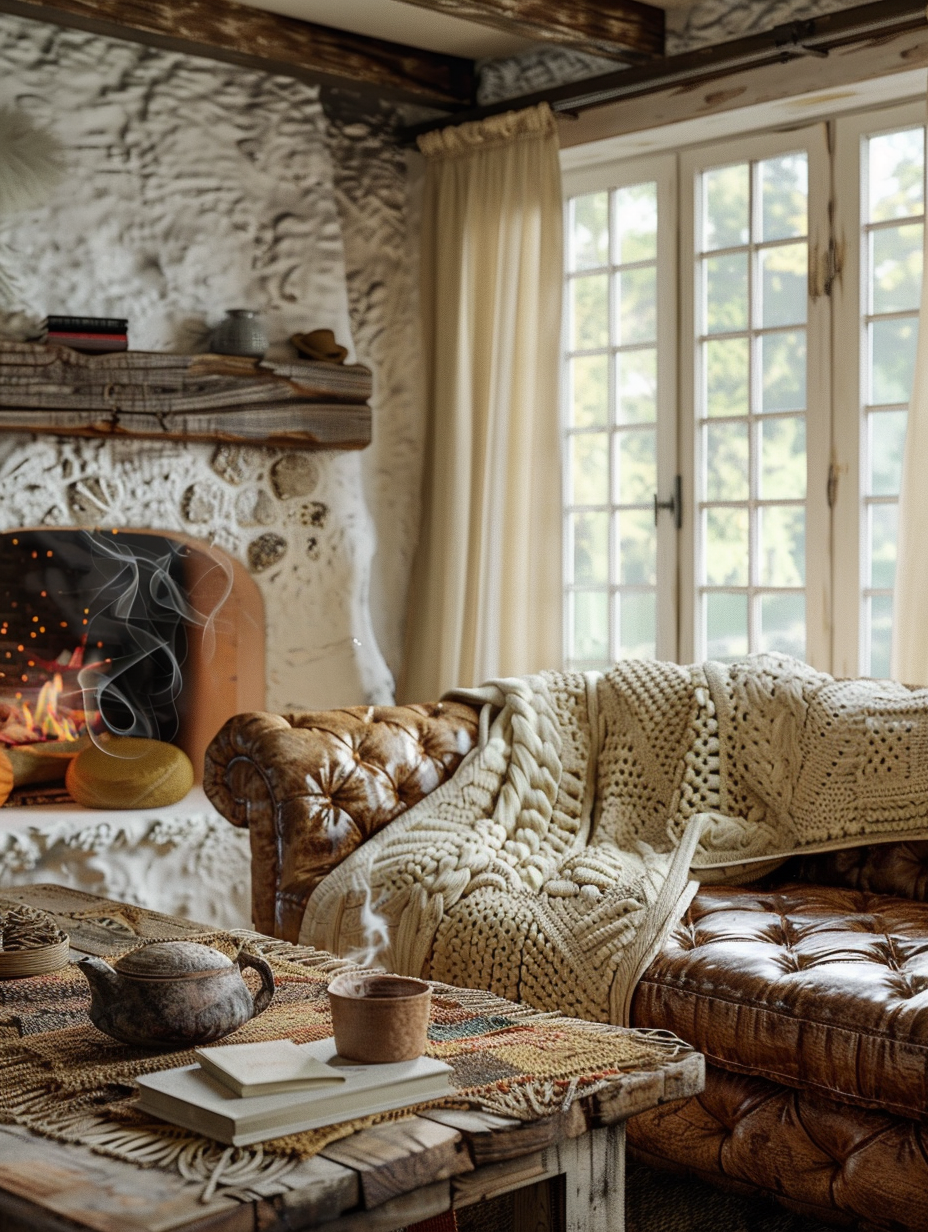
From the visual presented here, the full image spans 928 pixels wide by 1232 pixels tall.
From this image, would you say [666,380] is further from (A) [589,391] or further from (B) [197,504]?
(B) [197,504]

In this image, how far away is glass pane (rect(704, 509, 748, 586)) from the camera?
4.09m

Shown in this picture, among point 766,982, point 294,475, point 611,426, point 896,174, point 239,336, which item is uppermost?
point 896,174

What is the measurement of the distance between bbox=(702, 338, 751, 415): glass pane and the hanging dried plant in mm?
1865

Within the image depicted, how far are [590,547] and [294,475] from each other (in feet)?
3.04

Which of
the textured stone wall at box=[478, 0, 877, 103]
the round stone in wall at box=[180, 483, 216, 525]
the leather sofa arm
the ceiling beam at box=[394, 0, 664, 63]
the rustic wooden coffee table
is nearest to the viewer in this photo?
the rustic wooden coffee table

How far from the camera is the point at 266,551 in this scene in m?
4.30

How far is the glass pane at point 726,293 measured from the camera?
407 centimetres

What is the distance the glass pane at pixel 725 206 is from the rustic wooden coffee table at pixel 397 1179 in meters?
2.95

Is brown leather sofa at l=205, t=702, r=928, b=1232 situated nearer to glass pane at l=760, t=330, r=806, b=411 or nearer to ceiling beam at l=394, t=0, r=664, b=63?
glass pane at l=760, t=330, r=806, b=411

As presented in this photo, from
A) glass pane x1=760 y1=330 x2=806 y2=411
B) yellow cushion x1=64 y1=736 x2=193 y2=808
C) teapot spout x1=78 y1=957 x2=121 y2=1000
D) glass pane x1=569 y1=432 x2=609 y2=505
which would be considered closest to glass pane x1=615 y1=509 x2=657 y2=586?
glass pane x1=569 y1=432 x2=609 y2=505

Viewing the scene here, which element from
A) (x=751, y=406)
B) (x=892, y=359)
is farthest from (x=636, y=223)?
(x=892, y=359)

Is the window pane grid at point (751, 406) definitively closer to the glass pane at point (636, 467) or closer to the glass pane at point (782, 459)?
the glass pane at point (782, 459)

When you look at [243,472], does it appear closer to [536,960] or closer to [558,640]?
Answer: [558,640]

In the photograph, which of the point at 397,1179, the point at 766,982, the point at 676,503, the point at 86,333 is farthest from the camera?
the point at 676,503
